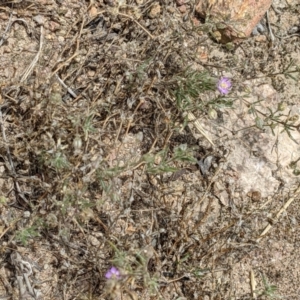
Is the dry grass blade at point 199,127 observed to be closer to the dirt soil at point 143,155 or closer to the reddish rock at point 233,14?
the dirt soil at point 143,155

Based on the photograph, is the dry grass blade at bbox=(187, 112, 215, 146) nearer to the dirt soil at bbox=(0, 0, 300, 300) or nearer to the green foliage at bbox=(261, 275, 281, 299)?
the dirt soil at bbox=(0, 0, 300, 300)

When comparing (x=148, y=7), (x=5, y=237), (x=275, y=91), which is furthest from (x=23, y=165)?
(x=275, y=91)

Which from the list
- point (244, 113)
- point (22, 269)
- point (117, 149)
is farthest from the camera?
point (244, 113)

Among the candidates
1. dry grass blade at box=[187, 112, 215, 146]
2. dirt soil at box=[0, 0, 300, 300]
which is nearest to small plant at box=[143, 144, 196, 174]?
dirt soil at box=[0, 0, 300, 300]

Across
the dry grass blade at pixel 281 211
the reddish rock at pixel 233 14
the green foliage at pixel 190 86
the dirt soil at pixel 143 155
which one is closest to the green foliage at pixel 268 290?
the dirt soil at pixel 143 155

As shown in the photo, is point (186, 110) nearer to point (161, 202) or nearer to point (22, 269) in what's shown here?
point (161, 202)
